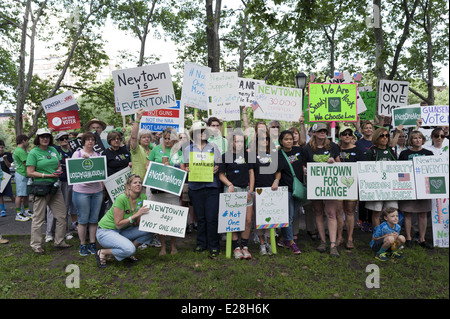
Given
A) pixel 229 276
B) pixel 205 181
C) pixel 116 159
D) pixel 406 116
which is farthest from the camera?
pixel 406 116

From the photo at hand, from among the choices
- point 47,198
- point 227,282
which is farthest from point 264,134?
point 47,198

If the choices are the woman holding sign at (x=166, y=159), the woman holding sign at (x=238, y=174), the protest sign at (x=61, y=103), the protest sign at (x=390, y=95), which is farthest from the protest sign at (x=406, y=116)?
the protest sign at (x=61, y=103)

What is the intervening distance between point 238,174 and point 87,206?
2574 millimetres

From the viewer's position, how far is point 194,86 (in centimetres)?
720

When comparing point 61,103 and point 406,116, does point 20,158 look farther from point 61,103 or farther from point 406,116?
point 406,116

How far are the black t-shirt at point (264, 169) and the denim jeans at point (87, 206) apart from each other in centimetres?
270

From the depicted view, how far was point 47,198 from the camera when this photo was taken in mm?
5578

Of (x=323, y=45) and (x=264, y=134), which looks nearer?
(x=264, y=134)

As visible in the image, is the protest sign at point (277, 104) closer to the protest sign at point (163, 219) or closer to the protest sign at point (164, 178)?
the protest sign at point (164, 178)

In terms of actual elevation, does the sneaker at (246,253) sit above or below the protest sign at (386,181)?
below

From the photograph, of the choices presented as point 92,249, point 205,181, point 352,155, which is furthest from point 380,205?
point 92,249

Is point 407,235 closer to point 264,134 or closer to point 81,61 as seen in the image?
point 264,134

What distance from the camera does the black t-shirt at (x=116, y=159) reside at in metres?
5.66

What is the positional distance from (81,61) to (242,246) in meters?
17.2
